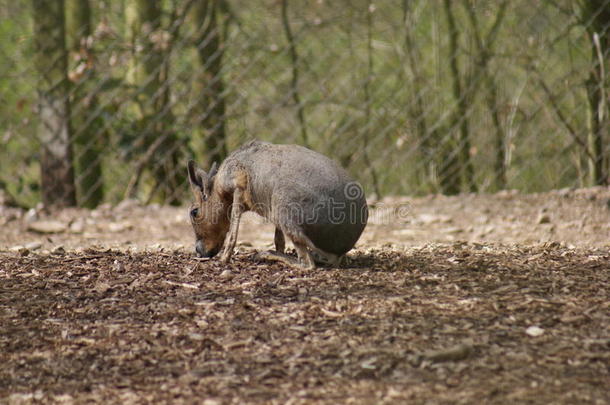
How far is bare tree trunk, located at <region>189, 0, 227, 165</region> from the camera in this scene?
8609 millimetres

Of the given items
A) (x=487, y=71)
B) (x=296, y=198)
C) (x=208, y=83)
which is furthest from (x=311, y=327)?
(x=487, y=71)

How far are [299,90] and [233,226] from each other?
4626 mm

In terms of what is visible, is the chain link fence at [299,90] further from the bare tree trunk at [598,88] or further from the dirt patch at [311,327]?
the dirt patch at [311,327]

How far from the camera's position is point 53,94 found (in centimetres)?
841

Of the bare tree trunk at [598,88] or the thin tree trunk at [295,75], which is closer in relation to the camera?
the bare tree trunk at [598,88]

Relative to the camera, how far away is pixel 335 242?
4402mm

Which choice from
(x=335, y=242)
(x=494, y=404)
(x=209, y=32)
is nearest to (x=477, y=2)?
(x=209, y=32)

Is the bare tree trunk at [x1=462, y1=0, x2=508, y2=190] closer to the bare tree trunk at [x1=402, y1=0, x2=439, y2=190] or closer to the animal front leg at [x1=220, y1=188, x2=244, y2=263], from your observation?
the bare tree trunk at [x1=402, y1=0, x2=439, y2=190]

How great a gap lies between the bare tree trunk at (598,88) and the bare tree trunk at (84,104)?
4.79 metres

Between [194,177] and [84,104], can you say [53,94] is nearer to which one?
[84,104]

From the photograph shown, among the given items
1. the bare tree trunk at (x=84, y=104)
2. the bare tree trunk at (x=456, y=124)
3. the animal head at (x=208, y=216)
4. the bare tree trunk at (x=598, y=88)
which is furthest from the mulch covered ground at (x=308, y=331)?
the bare tree trunk at (x=456, y=124)

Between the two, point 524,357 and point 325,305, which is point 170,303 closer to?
point 325,305

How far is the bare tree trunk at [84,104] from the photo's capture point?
8.49m

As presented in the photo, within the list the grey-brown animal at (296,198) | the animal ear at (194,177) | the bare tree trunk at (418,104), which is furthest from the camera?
the bare tree trunk at (418,104)
